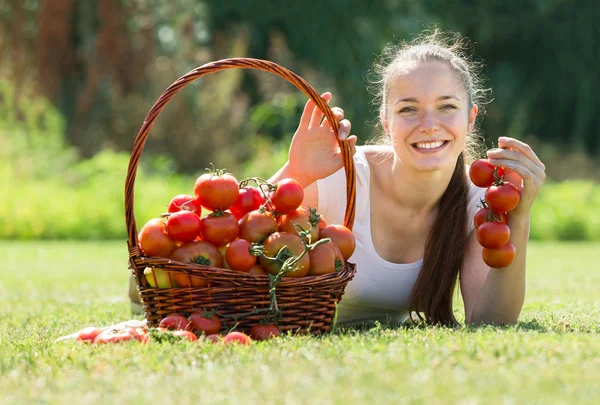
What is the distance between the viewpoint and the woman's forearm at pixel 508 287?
3.80 m

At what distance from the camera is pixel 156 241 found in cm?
337

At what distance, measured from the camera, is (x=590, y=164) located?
61.4 feet

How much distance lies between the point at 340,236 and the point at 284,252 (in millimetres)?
346

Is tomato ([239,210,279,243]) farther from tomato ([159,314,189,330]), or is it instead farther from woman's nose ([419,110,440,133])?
woman's nose ([419,110,440,133])

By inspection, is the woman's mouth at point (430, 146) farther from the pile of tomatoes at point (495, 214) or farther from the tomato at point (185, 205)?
the tomato at point (185, 205)

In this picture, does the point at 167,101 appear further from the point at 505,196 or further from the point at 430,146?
the point at 505,196

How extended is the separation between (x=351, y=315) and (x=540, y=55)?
73.4 ft

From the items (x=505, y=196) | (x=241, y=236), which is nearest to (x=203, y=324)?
(x=241, y=236)

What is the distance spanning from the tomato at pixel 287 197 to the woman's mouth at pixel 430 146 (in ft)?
2.53

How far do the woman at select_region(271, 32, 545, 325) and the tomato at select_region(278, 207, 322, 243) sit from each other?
1.49ft

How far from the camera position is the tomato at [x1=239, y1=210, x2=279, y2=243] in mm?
3441

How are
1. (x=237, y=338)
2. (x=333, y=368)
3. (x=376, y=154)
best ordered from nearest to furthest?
(x=333, y=368), (x=237, y=338), (x=376, y=154)

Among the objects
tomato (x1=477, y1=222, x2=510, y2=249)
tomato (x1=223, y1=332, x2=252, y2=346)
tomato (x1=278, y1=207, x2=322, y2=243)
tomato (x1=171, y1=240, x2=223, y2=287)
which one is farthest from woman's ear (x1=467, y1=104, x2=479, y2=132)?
tomato (x1=223, y1=332, x2=252, y2=346)

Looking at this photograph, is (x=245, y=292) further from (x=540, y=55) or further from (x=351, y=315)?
(x=540, y=55)
